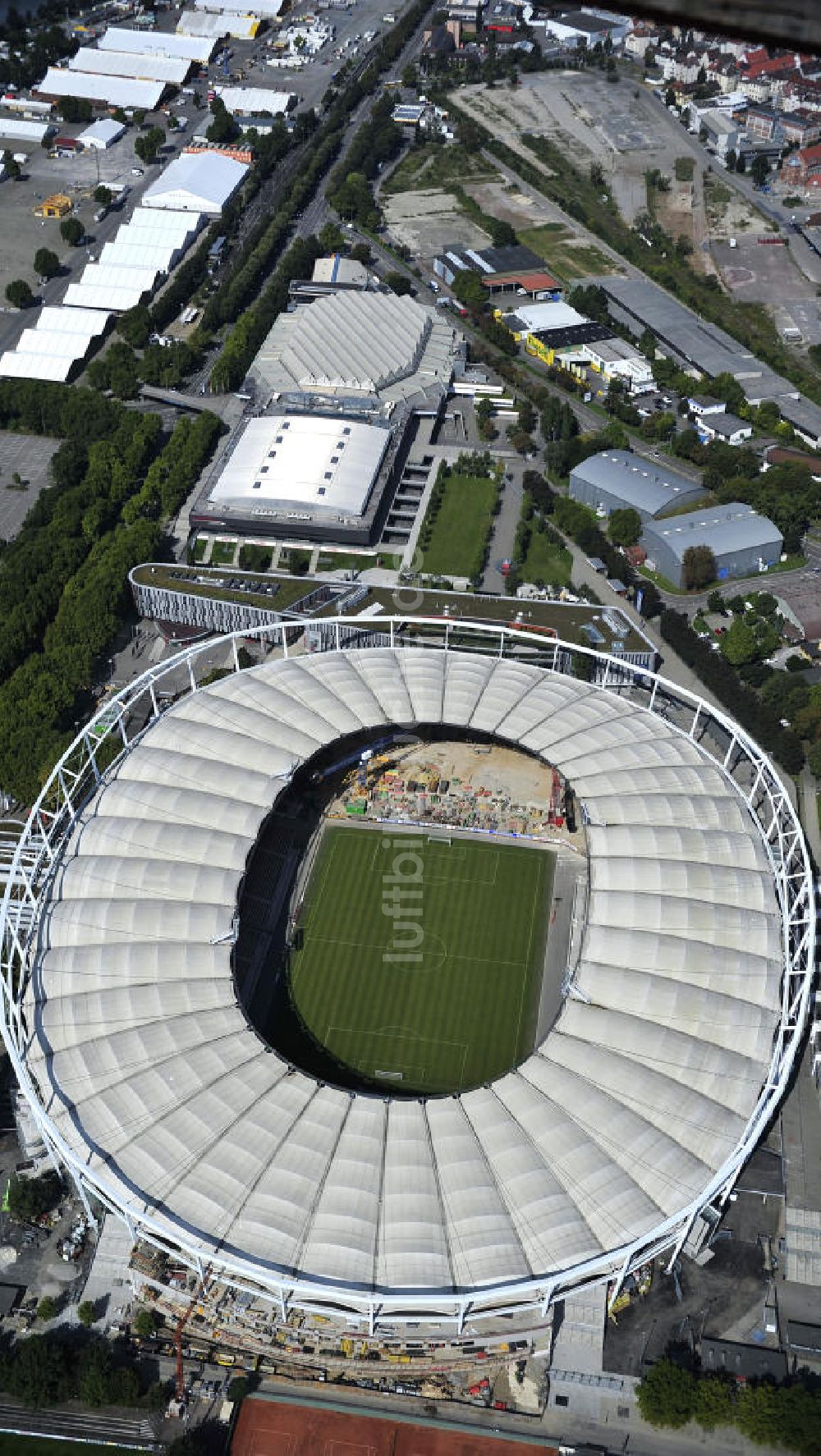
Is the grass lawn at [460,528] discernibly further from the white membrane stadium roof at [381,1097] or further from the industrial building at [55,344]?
the industrial building at [55,344]

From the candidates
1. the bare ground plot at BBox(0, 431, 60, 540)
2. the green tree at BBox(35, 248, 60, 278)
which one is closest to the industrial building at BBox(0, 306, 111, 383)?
the green tree at BBox(35, 248, 60, 278)

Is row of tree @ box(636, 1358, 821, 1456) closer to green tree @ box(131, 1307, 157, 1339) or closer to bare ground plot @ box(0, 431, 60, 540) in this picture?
green tree @ box(131, 1307, 157, 1339)

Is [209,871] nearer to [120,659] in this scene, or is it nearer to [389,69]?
[120,659]

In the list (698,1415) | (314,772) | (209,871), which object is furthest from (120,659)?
(698,1415)

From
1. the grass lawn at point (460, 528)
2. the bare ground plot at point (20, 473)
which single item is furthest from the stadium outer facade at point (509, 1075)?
the bare ground plot at point (20, 473)

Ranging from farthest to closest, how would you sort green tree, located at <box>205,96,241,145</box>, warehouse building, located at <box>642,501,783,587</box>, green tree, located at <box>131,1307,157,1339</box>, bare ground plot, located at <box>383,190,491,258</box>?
green tree, located at <box>205,96,241,145</box> < bare ground plot, located at <box>383,190,491,258</box> < warehouse building, located at <box>642,501,783,587</box> < green tree, located at <box>131,1307,157,1339</box>
